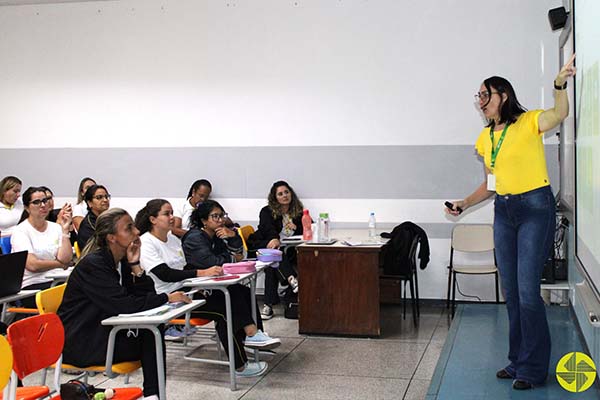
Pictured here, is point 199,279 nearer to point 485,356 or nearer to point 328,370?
point 328,370

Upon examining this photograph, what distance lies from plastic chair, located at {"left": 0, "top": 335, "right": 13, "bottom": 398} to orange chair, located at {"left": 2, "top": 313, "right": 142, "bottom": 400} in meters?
0.15

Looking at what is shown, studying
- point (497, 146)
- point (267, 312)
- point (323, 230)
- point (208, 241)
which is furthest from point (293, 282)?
point (497, 146)

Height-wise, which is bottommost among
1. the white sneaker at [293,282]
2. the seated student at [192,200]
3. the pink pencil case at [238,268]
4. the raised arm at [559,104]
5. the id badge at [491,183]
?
the white sneaker at [293,282]

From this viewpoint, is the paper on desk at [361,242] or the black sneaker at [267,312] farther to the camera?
the black sneaker at [267,312]

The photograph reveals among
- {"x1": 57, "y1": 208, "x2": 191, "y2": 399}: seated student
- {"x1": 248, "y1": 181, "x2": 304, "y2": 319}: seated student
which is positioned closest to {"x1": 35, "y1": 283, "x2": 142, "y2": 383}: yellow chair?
{"x1": 57, "y1": 208, "x2": 191, "y2": 399}: seated student

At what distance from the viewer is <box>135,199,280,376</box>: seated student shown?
4.58 metres

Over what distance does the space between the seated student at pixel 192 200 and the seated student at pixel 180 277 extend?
232 cm

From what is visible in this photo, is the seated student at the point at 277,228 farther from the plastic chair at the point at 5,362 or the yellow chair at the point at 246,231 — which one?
the plastic chair at the point at 5,362

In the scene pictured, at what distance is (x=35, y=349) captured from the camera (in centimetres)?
306

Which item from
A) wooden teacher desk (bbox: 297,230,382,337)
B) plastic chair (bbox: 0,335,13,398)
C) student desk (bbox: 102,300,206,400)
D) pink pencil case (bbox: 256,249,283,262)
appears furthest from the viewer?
wooden teacher desk (bbox: 297,230,382,337)

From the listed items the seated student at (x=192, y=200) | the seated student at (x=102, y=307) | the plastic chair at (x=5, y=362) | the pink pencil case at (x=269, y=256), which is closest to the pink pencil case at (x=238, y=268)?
A: the pink pencil case at (x=269, y=256)

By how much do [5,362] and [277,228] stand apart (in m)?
4.39

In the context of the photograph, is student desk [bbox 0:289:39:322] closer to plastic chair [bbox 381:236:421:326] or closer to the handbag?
the handbag

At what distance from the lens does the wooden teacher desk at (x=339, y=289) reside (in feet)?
19.0
